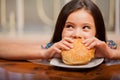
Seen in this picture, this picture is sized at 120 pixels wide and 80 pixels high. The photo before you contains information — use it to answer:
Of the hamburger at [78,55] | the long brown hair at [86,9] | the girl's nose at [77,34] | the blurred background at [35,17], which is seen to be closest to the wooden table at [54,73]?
the hamburger at [78,55]

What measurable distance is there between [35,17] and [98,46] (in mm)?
1747

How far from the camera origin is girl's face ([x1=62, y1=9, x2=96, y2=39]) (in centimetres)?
72

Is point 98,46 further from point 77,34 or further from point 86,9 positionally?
point 86,9

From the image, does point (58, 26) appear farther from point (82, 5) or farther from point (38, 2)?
point (38, 2)

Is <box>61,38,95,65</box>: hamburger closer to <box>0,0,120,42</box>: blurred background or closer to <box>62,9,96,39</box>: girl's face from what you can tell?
<box>62,9,96,39</box>: girl's face

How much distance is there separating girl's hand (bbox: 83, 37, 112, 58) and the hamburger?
14 mm

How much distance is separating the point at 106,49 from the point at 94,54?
5cm

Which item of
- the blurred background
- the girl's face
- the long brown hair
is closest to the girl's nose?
the girl's face

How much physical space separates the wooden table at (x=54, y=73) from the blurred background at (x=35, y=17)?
1.73m

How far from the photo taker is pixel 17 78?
0.49 m

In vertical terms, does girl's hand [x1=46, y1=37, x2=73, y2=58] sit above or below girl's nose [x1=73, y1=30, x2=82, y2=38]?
below

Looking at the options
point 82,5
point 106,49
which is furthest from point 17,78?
point 82,5

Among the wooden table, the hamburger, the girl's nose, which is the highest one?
the girl's nose

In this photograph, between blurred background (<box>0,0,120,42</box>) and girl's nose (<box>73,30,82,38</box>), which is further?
blurred background (<box>0,0,120,42</box>)
